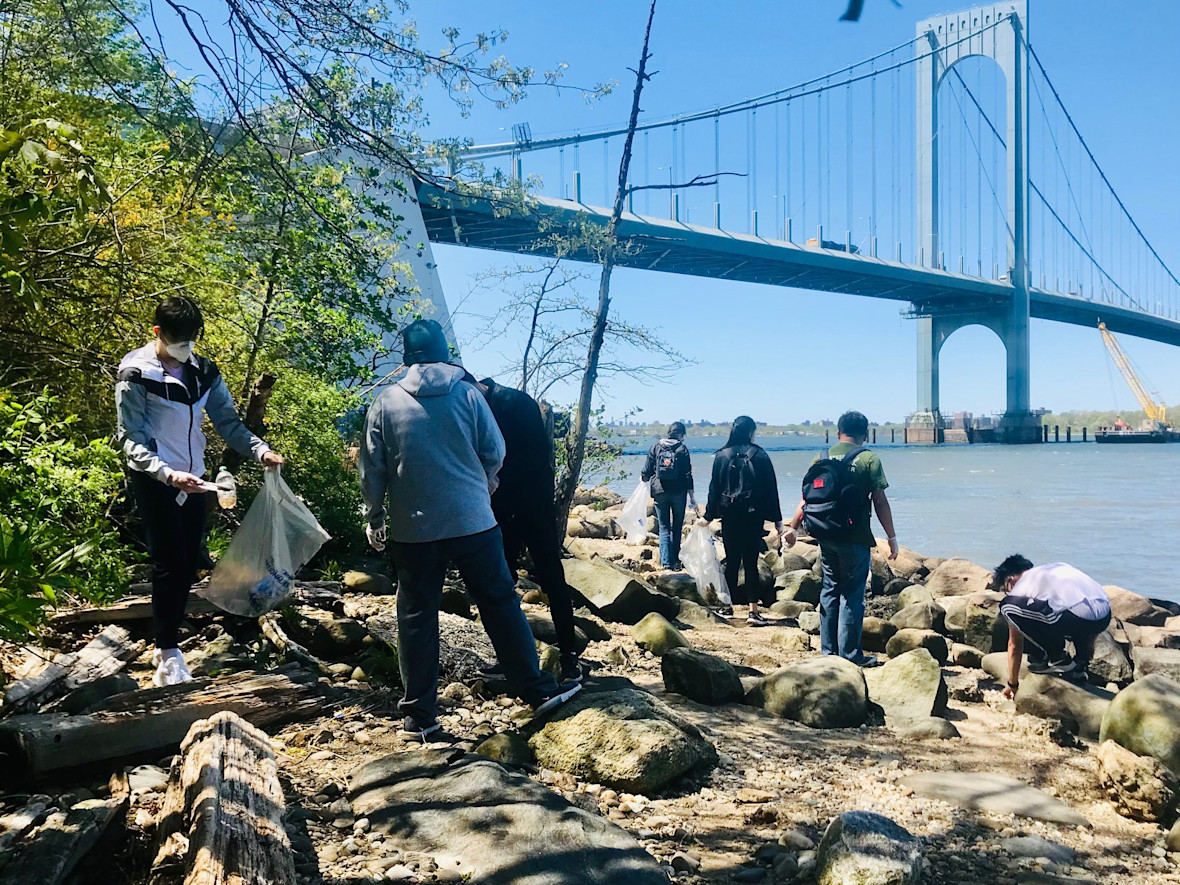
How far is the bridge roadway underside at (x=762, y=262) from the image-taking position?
11.0 metres

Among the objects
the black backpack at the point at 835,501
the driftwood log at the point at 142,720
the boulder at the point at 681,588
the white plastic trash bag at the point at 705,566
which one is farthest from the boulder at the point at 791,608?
the driftwood log at the point at 142,720

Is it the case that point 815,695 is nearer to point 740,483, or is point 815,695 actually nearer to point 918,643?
point 918,643

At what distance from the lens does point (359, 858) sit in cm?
201

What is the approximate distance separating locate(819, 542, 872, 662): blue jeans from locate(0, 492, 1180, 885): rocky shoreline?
48cm

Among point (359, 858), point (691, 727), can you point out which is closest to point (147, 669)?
point (359, 858)

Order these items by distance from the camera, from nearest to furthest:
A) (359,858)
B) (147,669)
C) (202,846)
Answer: (202,846)
(359,858)
(147,669)

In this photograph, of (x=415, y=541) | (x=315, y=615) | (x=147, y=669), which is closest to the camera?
(x=415, y=541)

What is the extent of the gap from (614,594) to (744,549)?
143cm

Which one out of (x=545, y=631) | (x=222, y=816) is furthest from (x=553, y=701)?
(x=222, y=816)

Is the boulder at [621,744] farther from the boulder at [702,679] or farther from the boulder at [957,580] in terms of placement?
the boulder at [957,580]

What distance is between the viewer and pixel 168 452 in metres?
2.80

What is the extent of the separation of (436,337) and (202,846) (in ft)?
5.78

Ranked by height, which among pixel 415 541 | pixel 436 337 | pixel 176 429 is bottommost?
pixel 415 541

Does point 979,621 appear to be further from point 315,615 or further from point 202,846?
point 202,846
